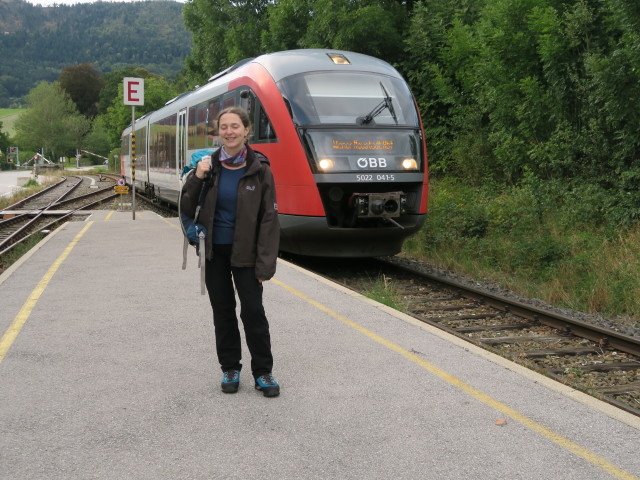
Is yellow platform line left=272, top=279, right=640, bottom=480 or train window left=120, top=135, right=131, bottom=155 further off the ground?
train window left=120, top=135, right=131, bottom=155

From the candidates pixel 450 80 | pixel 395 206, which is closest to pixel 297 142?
pixel 395 206

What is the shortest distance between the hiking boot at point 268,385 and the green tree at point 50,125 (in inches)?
3731

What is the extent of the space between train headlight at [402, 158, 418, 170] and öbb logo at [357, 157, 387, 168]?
32 centimetres

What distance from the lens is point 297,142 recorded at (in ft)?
31.8

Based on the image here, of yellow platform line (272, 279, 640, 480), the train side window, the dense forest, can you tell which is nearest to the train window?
the dense forest

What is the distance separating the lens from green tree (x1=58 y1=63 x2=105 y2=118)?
114 meters

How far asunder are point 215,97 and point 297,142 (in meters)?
3.97

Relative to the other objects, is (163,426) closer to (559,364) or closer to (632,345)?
(559,364)

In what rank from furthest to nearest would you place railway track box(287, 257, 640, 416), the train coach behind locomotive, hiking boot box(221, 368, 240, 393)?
1. the train coach behind locomotive
2. railway track box(287, 257, 640, 416)
3. hiking boot box(221, 368, 240, 393)

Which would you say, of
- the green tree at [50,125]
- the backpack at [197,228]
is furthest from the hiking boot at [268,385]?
the green tree at [50,125]

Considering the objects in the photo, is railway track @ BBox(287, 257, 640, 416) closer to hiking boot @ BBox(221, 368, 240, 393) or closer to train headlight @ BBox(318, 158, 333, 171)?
train headlight @ BBox(318, 158, 333, 171)

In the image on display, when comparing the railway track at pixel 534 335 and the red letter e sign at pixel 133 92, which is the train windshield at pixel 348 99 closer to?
the railway track at pixel 534 335

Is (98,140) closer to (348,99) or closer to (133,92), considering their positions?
(133,92)

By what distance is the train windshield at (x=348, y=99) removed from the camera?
991cm
